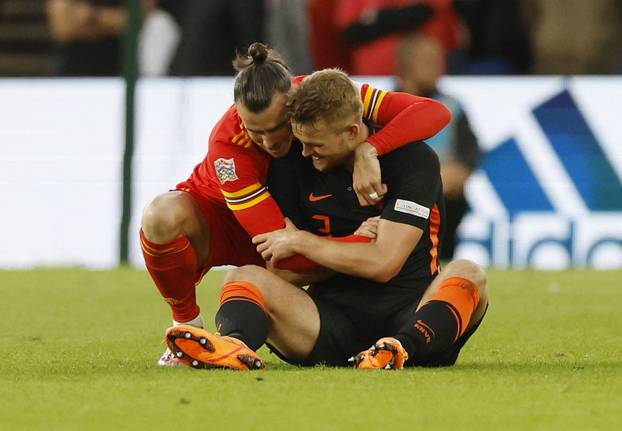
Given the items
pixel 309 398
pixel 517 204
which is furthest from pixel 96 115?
pixel 309 398

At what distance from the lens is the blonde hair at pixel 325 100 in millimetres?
5414

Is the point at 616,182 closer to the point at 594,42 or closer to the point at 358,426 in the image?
the point at 594,42

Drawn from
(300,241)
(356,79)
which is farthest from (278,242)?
(356,79)

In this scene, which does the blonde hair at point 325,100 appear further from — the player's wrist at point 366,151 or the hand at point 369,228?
the hand at point 369,228

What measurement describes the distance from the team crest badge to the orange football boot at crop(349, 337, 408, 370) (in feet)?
2.81

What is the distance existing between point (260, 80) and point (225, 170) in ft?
1.35

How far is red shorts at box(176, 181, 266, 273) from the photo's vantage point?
636cm

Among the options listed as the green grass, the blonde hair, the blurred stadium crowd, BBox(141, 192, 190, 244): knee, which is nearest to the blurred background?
the blurred stadium crowd

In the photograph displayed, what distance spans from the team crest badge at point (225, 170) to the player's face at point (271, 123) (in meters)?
0.18

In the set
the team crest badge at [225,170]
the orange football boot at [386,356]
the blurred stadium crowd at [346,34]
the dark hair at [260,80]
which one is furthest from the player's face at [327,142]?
the blurred stadium crowd at [346,34]

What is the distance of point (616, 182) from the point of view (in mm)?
11453

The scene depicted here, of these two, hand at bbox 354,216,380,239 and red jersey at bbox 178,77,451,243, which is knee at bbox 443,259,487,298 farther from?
red jersey at bbox 178,77,451,243

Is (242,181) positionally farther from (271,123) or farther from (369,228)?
(369,228)

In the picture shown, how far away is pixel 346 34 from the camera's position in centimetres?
1200
